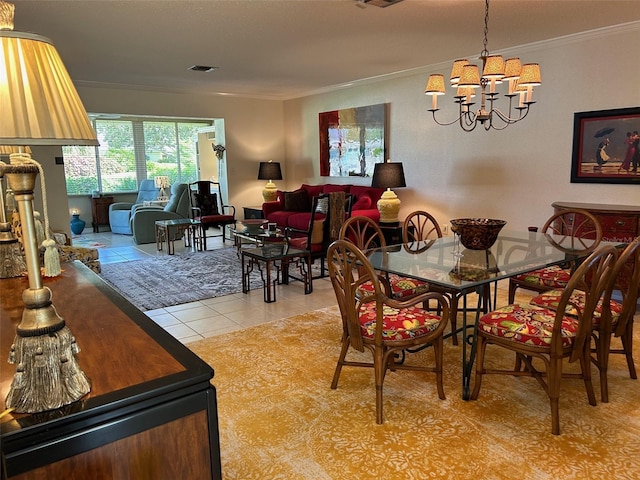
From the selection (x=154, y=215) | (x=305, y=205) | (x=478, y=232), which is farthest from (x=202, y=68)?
(x=478, y=232)

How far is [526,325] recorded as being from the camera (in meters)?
2.33

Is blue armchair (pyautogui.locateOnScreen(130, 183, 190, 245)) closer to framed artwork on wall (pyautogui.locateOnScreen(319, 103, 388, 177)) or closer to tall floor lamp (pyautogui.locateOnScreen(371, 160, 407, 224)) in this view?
framed artwork on wall (pyautogui.locateOnScreen(319, 103, 388, 177))

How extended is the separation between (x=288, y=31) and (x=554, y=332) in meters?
3.37

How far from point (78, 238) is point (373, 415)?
7.94 metres

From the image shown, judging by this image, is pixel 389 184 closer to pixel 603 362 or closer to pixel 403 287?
pixel 403 287

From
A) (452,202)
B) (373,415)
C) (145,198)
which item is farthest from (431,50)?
(145,198)

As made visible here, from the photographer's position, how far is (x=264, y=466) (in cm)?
203

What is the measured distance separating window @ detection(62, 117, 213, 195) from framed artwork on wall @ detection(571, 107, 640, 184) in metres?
7.70

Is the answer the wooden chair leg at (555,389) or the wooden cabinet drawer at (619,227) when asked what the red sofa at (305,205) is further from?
the wooden chair leg at (555,389)

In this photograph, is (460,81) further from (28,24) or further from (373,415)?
(28,24)

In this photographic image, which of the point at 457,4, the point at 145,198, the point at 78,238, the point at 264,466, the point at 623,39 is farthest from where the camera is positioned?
the point at 145,198

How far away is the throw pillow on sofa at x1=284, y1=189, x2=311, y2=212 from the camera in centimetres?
732

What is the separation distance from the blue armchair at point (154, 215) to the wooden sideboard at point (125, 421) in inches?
260

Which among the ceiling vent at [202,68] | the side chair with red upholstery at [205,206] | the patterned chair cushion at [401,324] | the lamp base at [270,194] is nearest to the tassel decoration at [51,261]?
the patterned chair cushion at [401,324]
